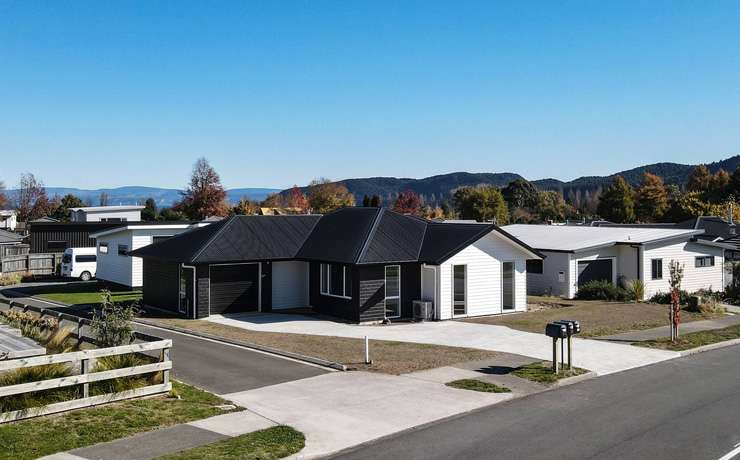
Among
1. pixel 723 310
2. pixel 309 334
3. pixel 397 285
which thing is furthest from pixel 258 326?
pixel 723 310

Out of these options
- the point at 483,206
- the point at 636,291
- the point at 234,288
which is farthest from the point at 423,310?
the point at 483,206

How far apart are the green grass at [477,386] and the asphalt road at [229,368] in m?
3.40

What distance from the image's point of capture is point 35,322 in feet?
66.9

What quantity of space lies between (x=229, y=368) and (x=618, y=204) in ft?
273

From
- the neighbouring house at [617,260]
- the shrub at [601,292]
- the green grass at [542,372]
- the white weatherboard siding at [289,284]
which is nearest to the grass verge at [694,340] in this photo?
the green grass at [542,372]

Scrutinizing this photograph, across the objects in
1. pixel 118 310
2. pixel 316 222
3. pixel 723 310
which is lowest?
pixel 723 310

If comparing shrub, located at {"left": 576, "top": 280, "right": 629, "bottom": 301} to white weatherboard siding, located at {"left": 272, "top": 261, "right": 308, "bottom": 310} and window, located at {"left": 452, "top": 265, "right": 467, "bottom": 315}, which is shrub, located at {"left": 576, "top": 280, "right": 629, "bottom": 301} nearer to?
window, located at {"left": 452, "top": 265, "right": 467, "bottom": 315}

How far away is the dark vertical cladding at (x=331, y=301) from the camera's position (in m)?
26.9

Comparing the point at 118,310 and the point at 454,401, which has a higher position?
the point at 118,310

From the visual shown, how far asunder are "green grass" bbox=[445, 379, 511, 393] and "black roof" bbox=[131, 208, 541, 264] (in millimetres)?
10844

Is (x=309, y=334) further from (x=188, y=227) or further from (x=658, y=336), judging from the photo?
(x=188, y=227)

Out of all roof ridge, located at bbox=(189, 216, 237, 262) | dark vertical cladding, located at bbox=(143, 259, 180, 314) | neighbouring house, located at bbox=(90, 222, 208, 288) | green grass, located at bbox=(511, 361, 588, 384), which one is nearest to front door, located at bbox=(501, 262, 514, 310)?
green grass, located at bbox=(511, 361, 588, 384)

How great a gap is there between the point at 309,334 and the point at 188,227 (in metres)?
19.5

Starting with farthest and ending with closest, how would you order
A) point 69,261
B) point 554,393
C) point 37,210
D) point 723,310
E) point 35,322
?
point 37,210 → point 69,261 → point 723,310 → point 35,322 → point 554,393
